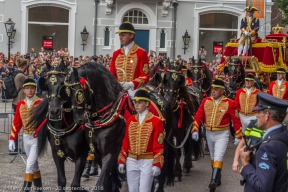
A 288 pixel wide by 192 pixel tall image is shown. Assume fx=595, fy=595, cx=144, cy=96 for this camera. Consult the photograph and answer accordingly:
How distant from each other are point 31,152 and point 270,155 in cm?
512

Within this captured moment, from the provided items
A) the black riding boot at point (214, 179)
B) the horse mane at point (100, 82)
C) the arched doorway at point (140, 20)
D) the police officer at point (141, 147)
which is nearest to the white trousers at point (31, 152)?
the horse mane at point (100, 82)

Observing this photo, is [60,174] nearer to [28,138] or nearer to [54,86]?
[28,138]

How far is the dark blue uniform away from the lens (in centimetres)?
497

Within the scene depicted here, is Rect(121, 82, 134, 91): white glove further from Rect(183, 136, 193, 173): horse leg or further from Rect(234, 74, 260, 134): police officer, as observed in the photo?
Rect(234, 74, 260, 134): police officer

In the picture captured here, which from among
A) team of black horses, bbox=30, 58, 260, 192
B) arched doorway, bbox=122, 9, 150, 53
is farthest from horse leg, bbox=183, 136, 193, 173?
arched doorway, bbox=122, 9, 150, 53

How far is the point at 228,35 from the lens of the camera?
33531mm

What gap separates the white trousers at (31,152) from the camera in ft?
30.1

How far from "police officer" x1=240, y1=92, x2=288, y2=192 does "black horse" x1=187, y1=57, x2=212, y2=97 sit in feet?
30.5


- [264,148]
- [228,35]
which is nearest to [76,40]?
[228,35]

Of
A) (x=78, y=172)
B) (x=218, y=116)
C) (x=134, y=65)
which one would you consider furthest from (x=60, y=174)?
(x=218, y=116)

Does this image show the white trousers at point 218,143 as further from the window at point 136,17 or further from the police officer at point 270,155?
the window at point 136,17

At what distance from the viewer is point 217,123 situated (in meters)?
10.1

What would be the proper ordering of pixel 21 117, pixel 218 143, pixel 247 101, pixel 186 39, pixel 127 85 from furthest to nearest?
1. pixel 186 39
2. pixel 247 101
3. pixel 218 143
4. pixel 21 117
5. pixel 127 85

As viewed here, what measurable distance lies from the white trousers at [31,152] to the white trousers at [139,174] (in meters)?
2.03
